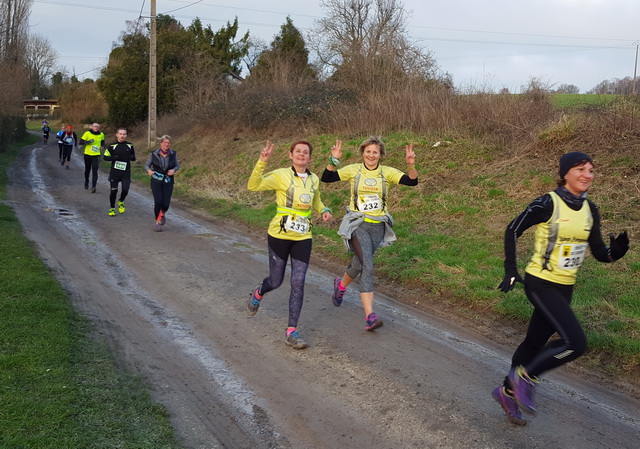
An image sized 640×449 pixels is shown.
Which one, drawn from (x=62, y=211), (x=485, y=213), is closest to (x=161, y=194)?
(x=62, y=211)

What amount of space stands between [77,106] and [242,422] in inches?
2762

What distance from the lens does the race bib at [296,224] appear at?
6297 mm

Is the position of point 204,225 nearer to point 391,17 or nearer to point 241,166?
point 241,166

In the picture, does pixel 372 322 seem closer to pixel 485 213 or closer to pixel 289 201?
A: pixel 289 201

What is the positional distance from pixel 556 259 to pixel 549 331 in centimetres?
58

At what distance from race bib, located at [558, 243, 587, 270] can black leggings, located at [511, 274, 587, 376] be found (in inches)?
6.1

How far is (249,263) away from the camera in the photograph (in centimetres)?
1030

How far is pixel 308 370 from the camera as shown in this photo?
18.7 feet

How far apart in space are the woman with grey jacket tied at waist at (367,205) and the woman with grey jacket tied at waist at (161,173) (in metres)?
6.65

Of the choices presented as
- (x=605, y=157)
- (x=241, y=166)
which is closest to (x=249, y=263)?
(x=605, y=157)

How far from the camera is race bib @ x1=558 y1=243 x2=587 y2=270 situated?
452 centimetres

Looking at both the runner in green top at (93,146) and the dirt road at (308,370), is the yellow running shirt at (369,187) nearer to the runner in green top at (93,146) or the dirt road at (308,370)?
the dirt road at (308,370)

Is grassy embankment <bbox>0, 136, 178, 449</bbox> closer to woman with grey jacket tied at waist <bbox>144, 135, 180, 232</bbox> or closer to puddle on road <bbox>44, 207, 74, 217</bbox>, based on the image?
woman with grey jacket tied at waist <bbox>144, 135, 180, 232</bbox>

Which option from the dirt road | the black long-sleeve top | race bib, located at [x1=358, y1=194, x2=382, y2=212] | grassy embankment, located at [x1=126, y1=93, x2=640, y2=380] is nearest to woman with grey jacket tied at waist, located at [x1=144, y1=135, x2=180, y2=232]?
grassy embankment, located at [x1=126, y1=93, x2=640, y2=380]
